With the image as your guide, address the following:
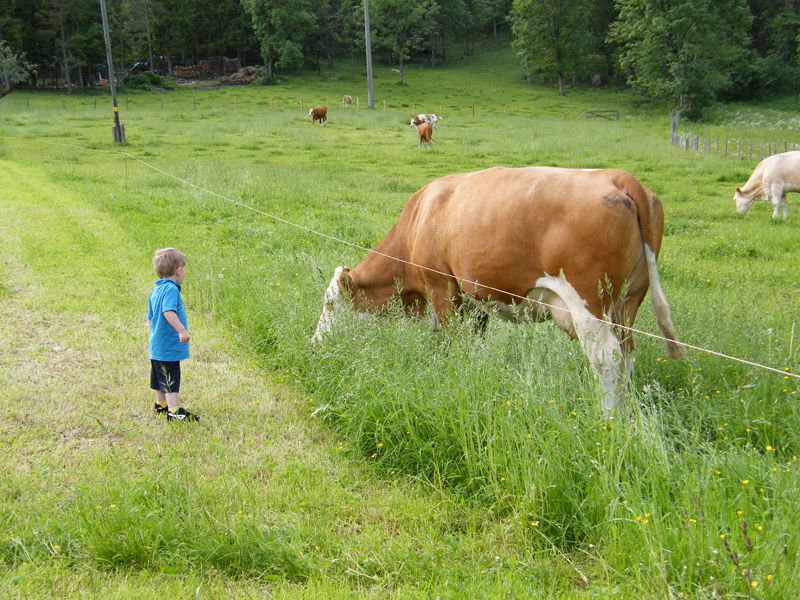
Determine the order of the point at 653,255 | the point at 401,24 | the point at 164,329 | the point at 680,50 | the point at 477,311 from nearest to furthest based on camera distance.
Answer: the point at 653,255
the point at 164,329
the point at 477,311
the point at 680,50
the point at 401,24

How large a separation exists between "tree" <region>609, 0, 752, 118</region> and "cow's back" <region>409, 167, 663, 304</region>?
44531 mm

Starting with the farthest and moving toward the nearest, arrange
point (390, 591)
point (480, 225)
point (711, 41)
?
point (711, 41), point (480, 225), point (390, 591)

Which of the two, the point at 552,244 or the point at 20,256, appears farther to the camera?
the point at 20,256

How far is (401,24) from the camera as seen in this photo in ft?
231

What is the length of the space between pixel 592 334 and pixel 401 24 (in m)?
70.6

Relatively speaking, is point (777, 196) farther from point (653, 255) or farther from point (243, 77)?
point (243, 77)

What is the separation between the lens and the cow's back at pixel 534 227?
5188 mm

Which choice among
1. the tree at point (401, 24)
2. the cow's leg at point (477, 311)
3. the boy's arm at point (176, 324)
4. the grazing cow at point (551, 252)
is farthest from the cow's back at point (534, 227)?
the tree at point (401, 24)

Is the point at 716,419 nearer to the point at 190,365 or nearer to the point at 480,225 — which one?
the point at 480,225

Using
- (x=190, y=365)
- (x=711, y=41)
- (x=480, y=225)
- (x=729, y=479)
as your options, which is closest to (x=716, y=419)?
(x=729, y=479)

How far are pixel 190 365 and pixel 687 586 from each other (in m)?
4.77

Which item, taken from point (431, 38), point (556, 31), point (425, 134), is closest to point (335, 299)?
point (425, 134)

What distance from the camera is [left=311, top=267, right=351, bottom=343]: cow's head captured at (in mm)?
6480

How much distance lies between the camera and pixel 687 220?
46.4 feet
